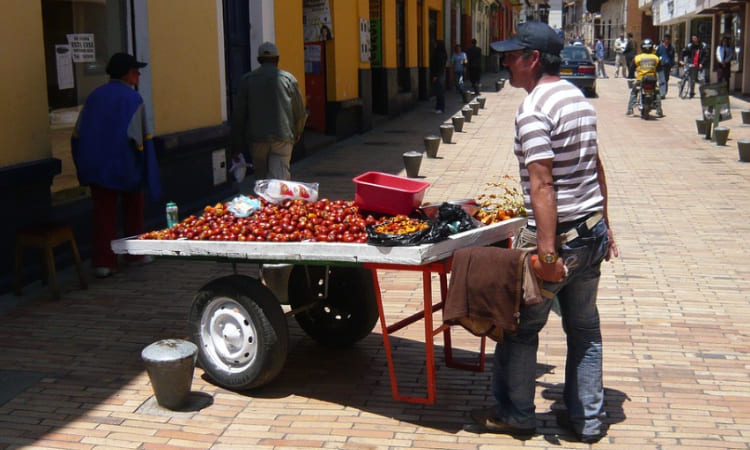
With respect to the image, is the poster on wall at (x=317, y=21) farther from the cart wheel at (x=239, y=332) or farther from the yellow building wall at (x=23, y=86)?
the cart wheel at (x=239, y=332)

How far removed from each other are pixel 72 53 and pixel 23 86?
1378 millimetres

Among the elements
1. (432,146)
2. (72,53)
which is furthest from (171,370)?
(432,146)

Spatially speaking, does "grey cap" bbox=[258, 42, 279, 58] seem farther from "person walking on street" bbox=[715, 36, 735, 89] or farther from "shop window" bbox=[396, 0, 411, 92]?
"person walking on street" bbox=[715, 36, 735, 89]

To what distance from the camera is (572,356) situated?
4516mm

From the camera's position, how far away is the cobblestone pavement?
179 inches

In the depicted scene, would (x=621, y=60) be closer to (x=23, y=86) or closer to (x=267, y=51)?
(x=267, y=51)

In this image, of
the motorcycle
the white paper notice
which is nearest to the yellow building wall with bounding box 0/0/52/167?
the white paper notice

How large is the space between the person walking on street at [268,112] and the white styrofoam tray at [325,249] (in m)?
3.44

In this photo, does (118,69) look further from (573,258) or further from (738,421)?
(738,421)

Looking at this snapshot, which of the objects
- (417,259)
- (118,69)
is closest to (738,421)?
(417,259)

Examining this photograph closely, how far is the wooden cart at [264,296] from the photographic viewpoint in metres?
4.50

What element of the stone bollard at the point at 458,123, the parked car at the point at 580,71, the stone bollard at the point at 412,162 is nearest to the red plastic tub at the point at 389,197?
the stone bollard at the point at 412,162

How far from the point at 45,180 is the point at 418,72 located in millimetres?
20001

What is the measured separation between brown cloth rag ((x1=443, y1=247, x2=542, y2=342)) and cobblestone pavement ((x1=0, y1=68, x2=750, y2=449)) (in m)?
0.66
